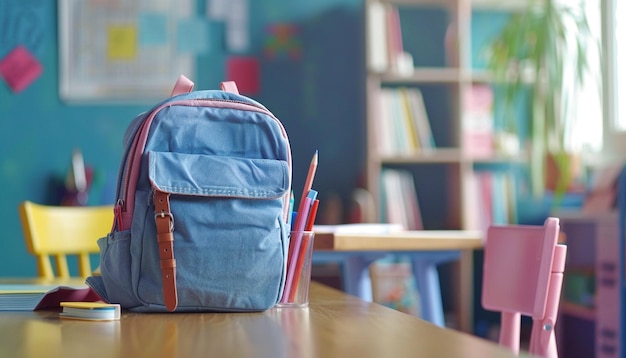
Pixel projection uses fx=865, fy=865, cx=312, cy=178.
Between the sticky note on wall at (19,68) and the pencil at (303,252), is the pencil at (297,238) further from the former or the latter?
the sticky note on wall at (19,68)

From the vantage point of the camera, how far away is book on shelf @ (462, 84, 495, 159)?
3.54 meters

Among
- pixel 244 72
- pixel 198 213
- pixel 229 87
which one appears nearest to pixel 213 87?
pixel 244 72

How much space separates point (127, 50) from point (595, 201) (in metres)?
1.97

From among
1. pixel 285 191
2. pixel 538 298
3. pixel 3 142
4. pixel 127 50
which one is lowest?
pixel 538 298

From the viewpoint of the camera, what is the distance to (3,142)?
3547mm

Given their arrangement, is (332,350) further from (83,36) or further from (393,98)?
(83,36)

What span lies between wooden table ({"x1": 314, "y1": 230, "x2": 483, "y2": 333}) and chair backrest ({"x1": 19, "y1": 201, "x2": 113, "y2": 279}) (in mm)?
540

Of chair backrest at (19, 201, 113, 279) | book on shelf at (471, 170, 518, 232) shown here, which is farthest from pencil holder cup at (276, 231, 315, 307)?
book on shelf at (471, 170, 518, 232)

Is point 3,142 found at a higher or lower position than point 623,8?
lower

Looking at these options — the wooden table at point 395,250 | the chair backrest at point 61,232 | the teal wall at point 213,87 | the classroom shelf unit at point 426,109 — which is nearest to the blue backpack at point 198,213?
the wooden table at point 395,250

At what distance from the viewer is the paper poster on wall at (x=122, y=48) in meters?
3.59

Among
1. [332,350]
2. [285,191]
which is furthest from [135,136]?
[332,350]

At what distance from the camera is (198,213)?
95 centimetres

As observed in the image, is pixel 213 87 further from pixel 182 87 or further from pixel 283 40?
pixel 182 87
